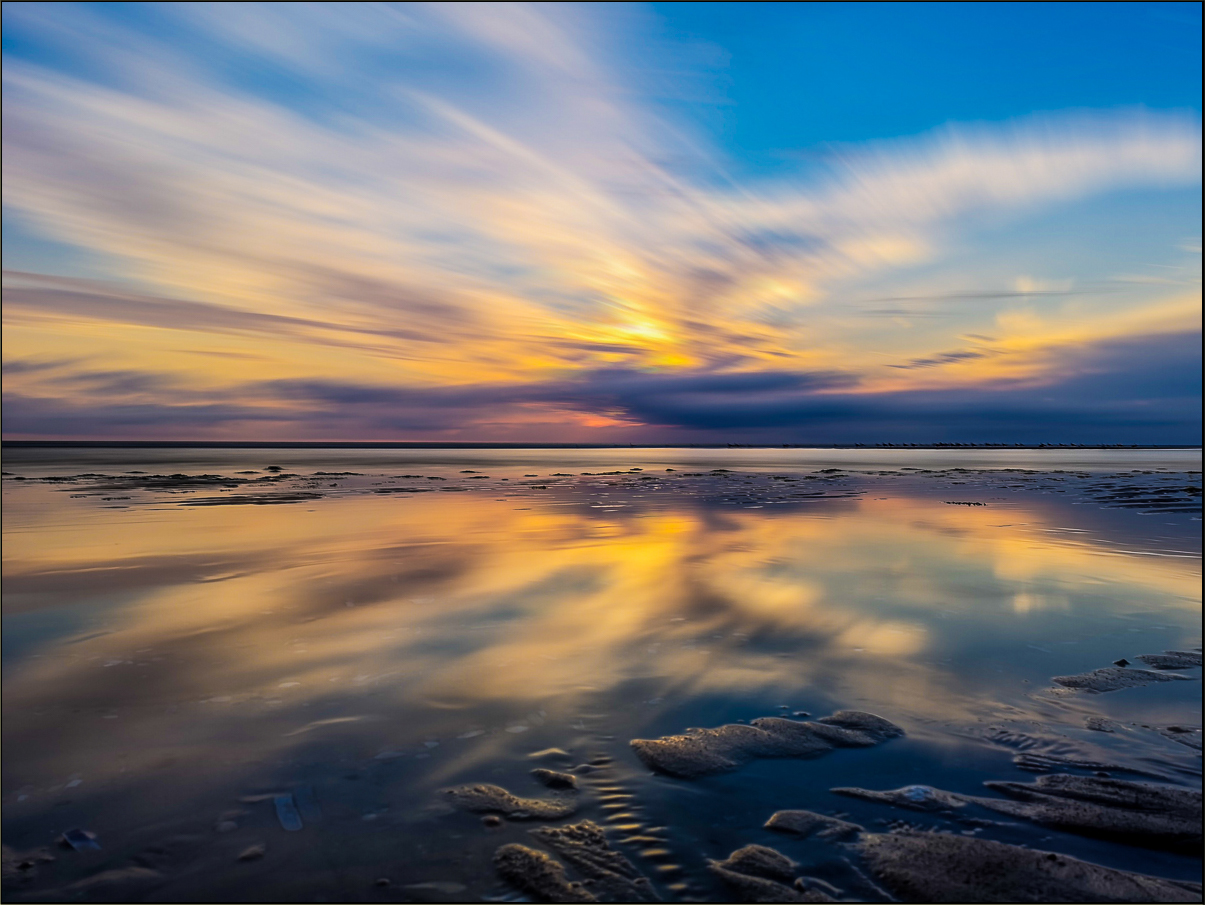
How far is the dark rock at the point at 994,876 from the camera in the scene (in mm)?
3809

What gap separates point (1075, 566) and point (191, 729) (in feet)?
51.6

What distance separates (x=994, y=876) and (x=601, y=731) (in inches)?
123

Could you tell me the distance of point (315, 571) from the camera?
13188 mm

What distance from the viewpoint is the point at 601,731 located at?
5.95 metres

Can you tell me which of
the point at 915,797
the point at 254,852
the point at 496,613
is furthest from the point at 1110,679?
the point at 254,852

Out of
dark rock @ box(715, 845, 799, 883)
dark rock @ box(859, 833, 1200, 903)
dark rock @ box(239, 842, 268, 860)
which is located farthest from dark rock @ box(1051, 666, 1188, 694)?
dark rock @ box(239, 842, 268, 860)

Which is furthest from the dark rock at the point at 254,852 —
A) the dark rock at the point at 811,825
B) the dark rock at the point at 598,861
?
the dark rock at the point at 811,825

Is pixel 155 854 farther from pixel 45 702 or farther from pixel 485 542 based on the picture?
pixel 485 542

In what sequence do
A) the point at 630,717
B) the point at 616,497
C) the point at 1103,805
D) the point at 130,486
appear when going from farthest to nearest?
the point at 130,486, the point at 616,497, the point at 630,717, the point at 1103,805

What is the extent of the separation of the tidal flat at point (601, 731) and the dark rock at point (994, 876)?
18 millimetres

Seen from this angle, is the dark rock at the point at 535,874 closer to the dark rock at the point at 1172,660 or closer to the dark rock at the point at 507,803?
the dark rock at the point at 507,803

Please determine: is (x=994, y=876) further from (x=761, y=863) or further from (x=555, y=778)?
(x=555, y=778)

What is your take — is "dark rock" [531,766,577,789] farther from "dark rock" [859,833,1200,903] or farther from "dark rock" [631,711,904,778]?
"dark rock" [859,833,1200,903]

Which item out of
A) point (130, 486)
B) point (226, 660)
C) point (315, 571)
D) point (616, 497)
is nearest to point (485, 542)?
point (315, 571)
